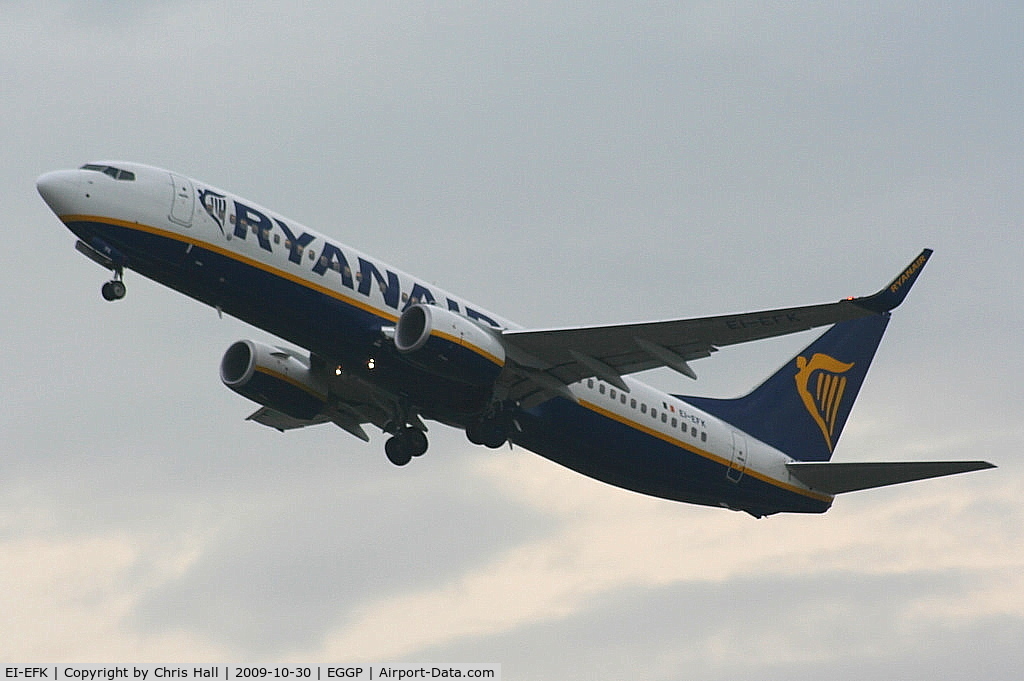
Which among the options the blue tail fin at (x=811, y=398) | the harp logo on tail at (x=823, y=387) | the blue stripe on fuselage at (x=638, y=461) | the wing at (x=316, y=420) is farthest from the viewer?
the harp logo on tail at (x=823, y=387)

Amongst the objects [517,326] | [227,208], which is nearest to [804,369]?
[517,326]

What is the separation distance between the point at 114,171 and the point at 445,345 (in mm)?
8388

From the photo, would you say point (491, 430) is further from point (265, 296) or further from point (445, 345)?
point (265, 296)

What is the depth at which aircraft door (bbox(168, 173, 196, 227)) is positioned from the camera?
3425 centimetres

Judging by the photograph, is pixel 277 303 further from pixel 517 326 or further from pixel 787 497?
pixel 787 497

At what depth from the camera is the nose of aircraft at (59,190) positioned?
111ft

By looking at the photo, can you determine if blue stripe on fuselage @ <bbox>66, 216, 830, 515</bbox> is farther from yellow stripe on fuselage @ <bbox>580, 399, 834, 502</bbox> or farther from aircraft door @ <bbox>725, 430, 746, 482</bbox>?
aircraft door @ <bbox>725, 430, 746, 482</bbox>

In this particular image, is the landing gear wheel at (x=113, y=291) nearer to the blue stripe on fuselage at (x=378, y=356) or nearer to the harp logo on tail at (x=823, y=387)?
the blue stripe on fuselage at (x=378, y=356)

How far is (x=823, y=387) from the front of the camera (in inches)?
1844

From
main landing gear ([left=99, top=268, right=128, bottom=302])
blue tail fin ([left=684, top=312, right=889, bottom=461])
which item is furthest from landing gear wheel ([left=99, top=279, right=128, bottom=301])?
blue tail fin ([left=684, top=312, right=889, bottom=461])

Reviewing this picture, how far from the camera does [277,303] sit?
34.6 metres

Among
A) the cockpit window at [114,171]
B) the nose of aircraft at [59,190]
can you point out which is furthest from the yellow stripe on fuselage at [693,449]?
the nose of aircraft at [59,190]

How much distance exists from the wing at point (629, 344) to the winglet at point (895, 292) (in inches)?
1.7

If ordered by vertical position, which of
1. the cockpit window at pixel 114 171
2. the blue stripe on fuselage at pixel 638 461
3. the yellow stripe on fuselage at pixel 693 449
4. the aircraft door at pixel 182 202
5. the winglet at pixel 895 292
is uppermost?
the cockpit window at pixel 114 171
